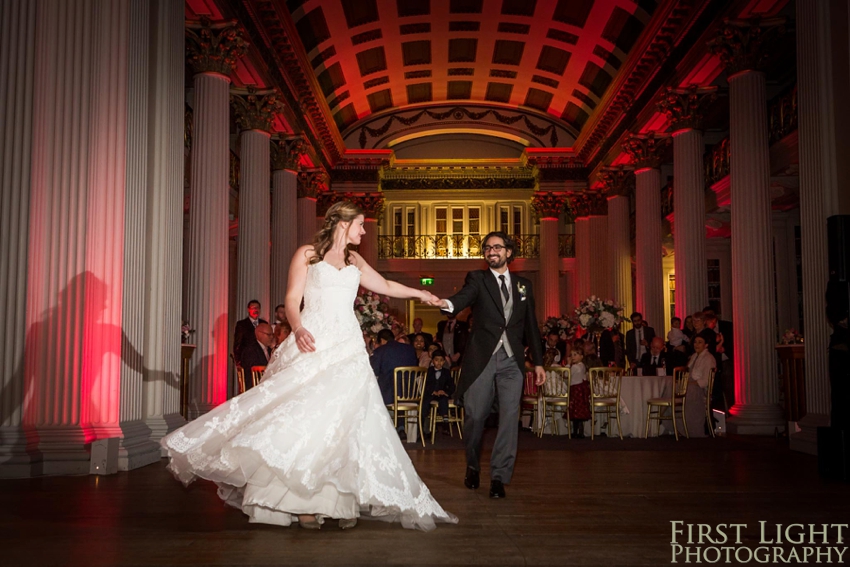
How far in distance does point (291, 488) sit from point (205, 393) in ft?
24.5

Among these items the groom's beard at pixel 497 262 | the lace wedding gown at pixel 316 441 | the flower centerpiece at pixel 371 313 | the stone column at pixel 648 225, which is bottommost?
the lace wedding gown at pixel 316 441

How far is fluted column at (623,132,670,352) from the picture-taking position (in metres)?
17.6

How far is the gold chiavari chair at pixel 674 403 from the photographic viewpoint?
11398 mm

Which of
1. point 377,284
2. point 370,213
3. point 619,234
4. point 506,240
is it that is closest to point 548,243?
point 619,234

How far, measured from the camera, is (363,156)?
24406 millimetres

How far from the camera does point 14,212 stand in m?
6.63

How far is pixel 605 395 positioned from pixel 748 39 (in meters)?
5.87

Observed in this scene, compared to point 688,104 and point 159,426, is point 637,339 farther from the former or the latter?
point 159,426

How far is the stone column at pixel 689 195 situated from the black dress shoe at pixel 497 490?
32.5ft

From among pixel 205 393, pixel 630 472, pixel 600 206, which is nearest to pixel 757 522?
pixel 630 472

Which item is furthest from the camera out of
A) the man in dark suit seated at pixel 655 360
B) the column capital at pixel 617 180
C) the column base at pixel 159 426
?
the column capital at pixel 617 180

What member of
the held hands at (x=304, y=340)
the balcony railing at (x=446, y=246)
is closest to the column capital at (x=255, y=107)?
the held hands at (x=304, y=340)

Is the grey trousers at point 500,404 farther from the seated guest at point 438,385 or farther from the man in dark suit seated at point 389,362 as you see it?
the seated guest at point 438,385

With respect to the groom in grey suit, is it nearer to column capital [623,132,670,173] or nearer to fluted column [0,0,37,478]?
fluted column [0,0,37,478]
